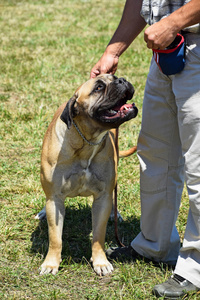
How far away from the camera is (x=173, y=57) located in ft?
9.24

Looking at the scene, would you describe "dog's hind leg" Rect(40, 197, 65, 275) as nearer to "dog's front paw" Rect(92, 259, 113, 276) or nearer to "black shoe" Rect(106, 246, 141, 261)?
"dog's front paw" Rect(92, 259, 113, 276)

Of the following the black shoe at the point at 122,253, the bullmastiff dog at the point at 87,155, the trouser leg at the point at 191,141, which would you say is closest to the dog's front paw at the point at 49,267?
the bullmastiff dog at the point at 87,155

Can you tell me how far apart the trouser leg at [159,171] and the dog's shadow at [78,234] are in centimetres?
40

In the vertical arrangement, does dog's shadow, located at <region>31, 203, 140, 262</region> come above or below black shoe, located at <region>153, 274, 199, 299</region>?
below

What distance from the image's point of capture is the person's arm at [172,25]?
8.63ft

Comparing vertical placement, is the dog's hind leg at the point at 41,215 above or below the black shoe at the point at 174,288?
below

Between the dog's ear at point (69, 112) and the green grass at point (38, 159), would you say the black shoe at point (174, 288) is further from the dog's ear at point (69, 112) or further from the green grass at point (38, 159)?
the dog's ear at point (69, 112)

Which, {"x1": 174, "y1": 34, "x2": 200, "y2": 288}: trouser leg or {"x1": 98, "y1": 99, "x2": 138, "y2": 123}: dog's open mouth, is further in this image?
{"x1": 98, "y1": 99, "x2": 138, "y2": 123}: dog's open mouth

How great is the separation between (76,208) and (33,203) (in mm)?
396

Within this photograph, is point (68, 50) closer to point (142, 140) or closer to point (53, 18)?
point (53, 18)

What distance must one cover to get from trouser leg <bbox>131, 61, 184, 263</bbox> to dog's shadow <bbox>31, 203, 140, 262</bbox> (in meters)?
0.40

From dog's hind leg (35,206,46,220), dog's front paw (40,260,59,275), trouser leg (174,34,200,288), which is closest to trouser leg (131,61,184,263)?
trouser leg (174,34,200,288)

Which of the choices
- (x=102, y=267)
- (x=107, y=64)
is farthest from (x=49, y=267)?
(x=107, y=64)

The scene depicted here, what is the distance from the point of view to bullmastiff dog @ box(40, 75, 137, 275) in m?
3.25
